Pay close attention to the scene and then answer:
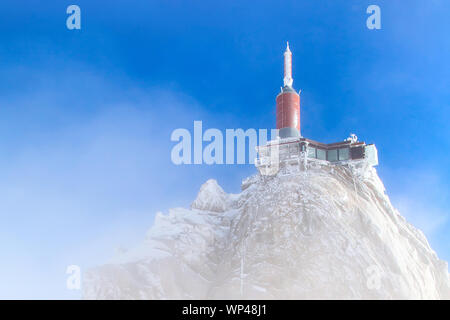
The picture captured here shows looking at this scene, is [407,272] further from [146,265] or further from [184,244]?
[146,265]

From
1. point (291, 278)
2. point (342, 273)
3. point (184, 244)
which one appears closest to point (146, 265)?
point (184, 244)

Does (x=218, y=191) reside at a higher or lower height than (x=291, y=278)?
higher

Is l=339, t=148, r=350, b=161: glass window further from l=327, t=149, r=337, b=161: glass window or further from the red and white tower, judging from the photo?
the red and white tower

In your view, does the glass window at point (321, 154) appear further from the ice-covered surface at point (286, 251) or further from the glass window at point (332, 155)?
the ice-covered surface at point (286, 251)

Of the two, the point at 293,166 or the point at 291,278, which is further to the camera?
the point at 293,166
